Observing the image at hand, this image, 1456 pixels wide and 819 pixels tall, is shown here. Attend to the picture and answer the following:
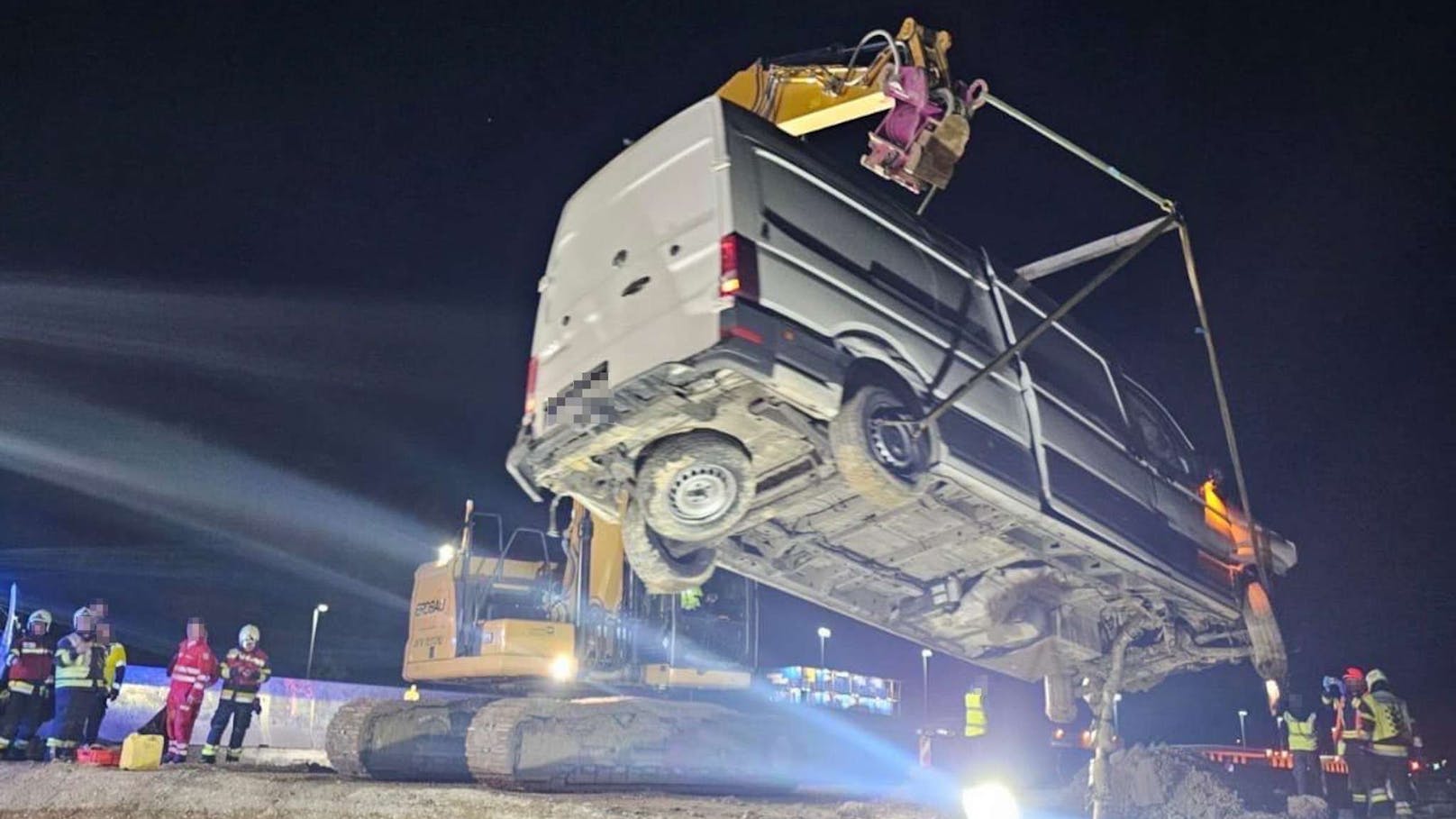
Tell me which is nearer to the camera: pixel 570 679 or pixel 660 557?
pixel 660 557

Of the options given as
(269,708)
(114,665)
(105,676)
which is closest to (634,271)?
(105,676)

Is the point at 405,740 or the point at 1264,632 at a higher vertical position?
the point at 1264,632

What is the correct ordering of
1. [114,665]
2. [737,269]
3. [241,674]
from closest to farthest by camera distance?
[737,269] < [114,665] < [241,674]

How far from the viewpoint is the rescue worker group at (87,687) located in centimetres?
1027

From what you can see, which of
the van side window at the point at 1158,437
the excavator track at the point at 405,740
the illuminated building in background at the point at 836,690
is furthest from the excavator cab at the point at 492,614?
the van side window at the point at 1158,437

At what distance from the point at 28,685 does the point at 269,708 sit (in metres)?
5.43

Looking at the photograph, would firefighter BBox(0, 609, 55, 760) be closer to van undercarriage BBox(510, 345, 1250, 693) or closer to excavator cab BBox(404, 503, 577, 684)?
excavator cab BBox(404, 503, 577, 684)

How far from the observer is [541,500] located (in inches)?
246

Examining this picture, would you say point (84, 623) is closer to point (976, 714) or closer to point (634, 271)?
point (634, 271)

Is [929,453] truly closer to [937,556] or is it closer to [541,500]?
[937,556]

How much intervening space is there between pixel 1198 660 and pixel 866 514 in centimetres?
437

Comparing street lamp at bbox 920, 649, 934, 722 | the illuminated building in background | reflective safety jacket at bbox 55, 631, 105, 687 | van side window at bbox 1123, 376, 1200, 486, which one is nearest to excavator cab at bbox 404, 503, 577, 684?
the illuminated building in background

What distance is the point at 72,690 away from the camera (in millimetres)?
10258

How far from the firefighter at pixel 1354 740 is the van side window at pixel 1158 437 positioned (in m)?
3.88
